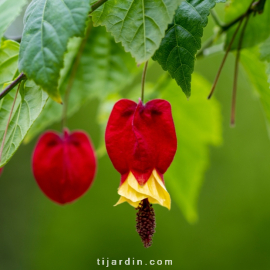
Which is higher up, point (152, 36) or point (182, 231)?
point (152, 36)

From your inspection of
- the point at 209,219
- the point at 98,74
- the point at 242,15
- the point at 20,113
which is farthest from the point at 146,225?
the point at 209,219

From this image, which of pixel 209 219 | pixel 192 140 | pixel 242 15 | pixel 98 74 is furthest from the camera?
pixel 209 219

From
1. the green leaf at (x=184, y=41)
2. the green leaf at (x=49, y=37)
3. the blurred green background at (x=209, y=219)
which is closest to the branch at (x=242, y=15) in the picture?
the green leaf at (x=184, y=41)

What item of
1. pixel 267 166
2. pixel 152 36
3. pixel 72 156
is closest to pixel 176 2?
pixel 152 36

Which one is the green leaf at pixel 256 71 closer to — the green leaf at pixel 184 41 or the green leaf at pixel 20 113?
the green leaf at pixel 184 41

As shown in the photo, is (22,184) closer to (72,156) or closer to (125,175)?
(72,156)

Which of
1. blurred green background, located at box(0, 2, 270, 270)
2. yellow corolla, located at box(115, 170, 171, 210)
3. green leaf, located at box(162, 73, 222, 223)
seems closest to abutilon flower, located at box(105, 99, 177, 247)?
yellow corolla, located at box(115, 170, 171, 210)

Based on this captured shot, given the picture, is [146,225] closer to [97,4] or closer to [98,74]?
[97,4]
